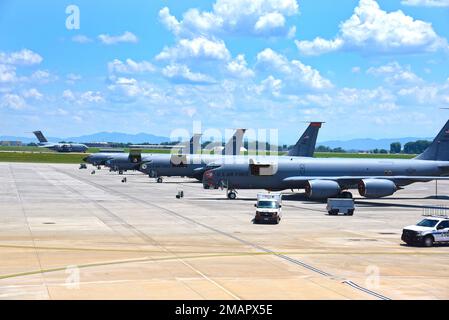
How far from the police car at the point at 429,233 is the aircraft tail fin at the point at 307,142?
60469mm

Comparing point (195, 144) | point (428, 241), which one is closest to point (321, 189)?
point (428, 241)

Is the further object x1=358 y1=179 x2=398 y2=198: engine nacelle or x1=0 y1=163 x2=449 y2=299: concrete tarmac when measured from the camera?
x1=358 y1=179 x2=398 y2=198: engine nacelle

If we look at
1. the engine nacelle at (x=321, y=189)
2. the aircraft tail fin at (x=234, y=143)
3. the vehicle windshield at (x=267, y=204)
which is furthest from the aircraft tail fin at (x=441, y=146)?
the aircraft tail fin at (x=234, y=143)

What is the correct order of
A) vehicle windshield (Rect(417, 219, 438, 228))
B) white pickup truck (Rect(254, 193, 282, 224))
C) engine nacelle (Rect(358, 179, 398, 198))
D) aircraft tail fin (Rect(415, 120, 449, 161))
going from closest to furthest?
vehicle windshield (Rect(417, 219, 438, 228))
white pickup truck (Rect(254, 193, 282, 224))
engine nacelle (Rect(358, 179, 398, 198))
aircraft tail fin (Rect(415, 120, 449, 161))

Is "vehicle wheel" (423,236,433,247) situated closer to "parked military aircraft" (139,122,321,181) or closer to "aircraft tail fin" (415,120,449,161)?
"aircraft tail fin" (415,120,449,161)

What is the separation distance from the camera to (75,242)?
41.4 m

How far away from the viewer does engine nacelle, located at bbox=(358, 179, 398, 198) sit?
74.9 metres

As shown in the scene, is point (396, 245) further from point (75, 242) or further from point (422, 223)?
point (75, 242)

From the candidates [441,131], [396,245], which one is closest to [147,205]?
[396,245]

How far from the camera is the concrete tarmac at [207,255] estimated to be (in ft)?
90.8

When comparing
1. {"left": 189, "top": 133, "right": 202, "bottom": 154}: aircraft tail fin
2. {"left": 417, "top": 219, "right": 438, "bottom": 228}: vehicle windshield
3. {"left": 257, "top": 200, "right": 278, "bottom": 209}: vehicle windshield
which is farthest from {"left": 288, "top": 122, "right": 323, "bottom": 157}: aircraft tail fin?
{"left": 417, "top": 219, "right": 438, "bottom": 228}: vehicle windshield

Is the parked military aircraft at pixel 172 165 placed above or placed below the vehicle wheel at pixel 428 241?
above

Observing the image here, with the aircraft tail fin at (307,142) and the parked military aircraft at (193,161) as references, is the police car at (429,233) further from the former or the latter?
the parked military aircraft at (193,161)

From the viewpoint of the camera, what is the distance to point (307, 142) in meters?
104
